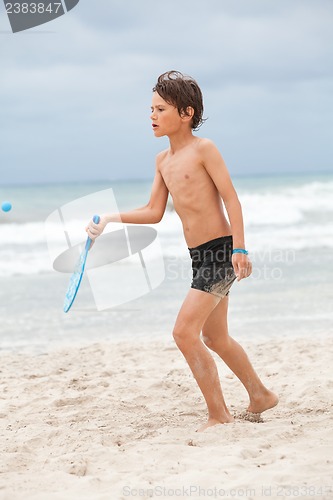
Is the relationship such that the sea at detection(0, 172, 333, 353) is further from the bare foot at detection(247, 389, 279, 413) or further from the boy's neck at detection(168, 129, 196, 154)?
the boy's neck at detection(168, 129, 196, 154)

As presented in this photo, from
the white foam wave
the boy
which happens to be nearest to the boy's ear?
the boy

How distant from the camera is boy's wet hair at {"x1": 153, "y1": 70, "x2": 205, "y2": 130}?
3.56 meters

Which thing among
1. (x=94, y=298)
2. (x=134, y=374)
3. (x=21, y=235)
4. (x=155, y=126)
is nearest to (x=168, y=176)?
(x=155, y=126)

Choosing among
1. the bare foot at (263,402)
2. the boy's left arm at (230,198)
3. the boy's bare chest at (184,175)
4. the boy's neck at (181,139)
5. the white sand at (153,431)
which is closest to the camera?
the white sand at (153,431)

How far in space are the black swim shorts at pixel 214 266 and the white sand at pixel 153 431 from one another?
0.70 metres

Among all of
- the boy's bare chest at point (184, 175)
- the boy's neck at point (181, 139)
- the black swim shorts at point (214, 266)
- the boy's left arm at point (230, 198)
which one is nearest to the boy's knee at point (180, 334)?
the black swim shorts at point (214, 266)

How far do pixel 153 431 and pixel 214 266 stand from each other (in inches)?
35.8

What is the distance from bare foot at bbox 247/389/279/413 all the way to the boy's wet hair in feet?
5.10

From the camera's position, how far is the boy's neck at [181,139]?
12.0 feet

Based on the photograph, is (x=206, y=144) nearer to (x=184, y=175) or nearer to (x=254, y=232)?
(x=184, y=175)

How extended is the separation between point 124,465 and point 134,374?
6.45 ft

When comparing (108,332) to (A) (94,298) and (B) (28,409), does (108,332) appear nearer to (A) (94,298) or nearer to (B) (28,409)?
(A) (94,298)

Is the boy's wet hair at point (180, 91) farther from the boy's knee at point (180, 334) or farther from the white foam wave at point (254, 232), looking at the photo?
the white foam wave at point (254, 232)

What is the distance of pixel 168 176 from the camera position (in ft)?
12.0
